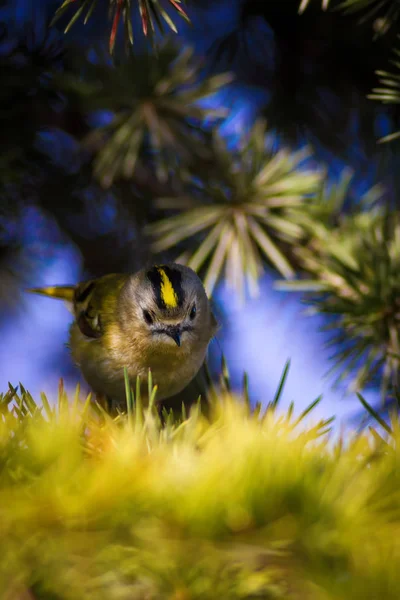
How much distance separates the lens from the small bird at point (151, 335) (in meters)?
1.71

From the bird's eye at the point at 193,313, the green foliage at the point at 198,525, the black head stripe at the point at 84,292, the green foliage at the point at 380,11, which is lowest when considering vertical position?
the green foliage at the point at 198,525

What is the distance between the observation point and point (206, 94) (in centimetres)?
166

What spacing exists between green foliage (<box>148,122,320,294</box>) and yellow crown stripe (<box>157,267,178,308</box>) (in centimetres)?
8

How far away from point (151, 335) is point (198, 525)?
1.26 meters

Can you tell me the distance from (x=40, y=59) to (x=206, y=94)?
448 millimetres

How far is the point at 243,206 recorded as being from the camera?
172 centimetres

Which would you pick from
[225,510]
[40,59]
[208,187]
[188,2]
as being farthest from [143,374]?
[225,510]

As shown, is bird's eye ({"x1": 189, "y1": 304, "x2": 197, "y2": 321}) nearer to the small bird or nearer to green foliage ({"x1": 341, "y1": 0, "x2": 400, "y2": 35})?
the small bird

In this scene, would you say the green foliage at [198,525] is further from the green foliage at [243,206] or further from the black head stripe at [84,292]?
the black head stripe at [84,292]

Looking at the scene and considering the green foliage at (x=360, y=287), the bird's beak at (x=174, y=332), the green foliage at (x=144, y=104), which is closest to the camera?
the green foliage at (x=360, y=287)

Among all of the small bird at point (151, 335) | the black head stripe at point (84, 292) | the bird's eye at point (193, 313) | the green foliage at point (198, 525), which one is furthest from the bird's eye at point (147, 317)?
the green foliage at point (198, 525)

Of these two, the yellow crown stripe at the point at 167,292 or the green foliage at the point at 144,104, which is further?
the yellow crown stripe at the point at 167,292

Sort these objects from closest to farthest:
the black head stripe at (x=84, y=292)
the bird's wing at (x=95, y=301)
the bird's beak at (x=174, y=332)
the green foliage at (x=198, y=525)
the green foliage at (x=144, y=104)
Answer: the green foliage at (x=198, y=525)
the green foliage at (x=144, y=104)
the bird's beak at (x=174, y=332)
the bird's wing at (x=95, y=301)
the black head stripe at (x=84, y=292)

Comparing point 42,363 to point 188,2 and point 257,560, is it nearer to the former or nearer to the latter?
Result: point 188,2
